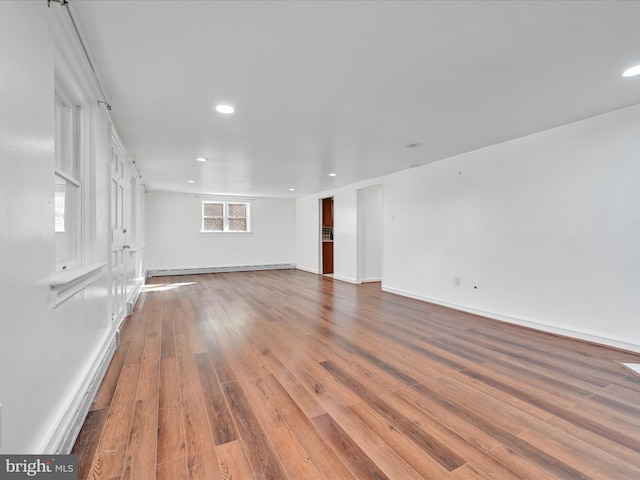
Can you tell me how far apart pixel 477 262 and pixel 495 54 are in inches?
109

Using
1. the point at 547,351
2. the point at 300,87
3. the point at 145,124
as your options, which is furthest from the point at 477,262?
the point at 145,124

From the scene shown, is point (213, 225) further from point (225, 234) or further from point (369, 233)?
point (369, 233)

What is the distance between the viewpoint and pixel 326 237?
8102 mm

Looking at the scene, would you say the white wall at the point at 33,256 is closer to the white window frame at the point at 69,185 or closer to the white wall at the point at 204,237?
the white window frame at the point at 69,185

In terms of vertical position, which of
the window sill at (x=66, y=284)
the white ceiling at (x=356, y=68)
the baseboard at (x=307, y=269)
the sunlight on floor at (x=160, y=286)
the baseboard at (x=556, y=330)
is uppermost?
the white ceiling at (x=356, y=68)

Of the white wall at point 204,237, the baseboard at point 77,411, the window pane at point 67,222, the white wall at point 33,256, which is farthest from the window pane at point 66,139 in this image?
the white wall at point 204,237

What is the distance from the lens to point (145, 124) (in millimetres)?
2971

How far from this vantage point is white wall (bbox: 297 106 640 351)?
8.89ft

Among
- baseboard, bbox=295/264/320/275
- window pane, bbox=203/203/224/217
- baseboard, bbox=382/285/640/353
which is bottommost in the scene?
baseboard, bbox=382/285/640/353

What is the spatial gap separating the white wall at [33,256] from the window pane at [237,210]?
6787 millimetres

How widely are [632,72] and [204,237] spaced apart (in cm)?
819

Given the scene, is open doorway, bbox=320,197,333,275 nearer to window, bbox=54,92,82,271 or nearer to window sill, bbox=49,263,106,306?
window, bbox=54,92,82,271

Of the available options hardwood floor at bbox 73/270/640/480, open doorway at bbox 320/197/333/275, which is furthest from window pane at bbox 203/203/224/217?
hardwood floor at bbox 73/270/640/480

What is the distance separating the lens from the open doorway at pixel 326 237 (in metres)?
7.98
